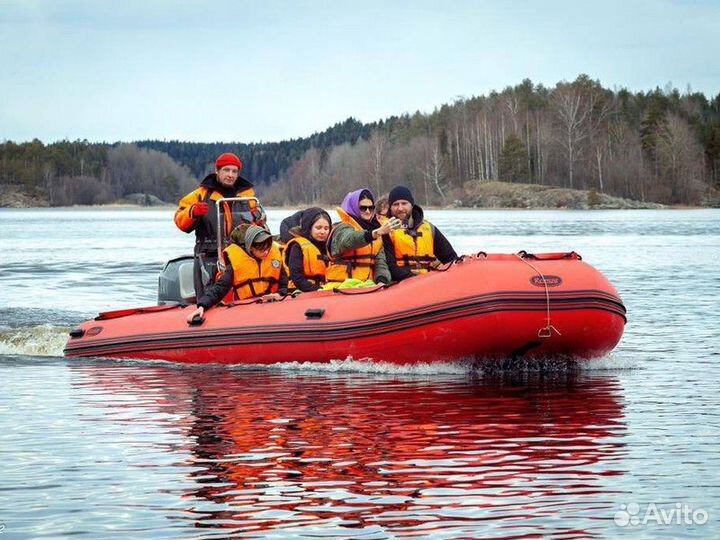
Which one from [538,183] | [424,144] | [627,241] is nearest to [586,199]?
[538,183]

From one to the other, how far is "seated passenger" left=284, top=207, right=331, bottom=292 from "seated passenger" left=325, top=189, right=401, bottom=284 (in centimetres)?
15

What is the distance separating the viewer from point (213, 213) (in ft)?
39.6

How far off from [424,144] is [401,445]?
92.7m

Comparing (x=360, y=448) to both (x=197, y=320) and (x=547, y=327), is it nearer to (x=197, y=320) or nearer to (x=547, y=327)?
(x=547, y=327)

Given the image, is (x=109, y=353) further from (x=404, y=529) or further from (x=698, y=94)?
(x=698, y=94)

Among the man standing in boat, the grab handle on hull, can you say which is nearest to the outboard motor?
the man standing in boat

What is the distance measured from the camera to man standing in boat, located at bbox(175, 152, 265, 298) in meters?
12.0

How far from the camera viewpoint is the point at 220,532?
19.5 feet

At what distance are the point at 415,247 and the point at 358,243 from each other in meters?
0.79

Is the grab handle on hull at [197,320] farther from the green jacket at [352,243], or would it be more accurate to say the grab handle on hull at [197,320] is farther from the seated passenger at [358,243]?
the green jacket at [352,243]

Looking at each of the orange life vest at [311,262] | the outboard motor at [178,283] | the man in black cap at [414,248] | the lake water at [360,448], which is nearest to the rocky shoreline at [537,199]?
the lake water at [360,448]

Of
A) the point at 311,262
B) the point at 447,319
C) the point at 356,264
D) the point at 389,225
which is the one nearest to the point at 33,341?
the point at 311,262

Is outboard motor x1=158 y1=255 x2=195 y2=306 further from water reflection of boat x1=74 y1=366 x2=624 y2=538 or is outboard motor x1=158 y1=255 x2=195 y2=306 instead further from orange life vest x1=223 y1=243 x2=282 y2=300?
water reflection of boat x1=74 y1=366 x2=624 y2=538

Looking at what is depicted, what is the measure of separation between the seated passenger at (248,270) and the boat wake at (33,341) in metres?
2.35
